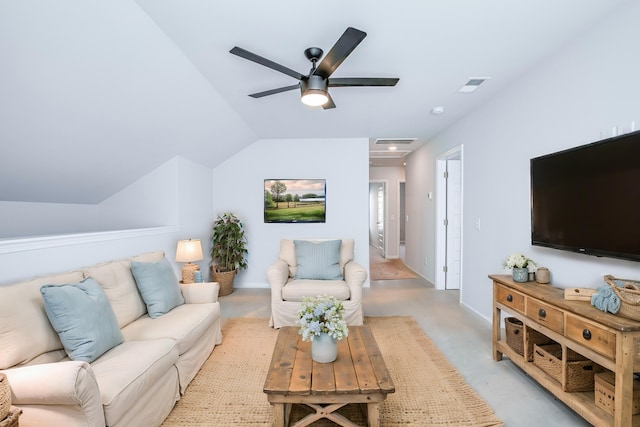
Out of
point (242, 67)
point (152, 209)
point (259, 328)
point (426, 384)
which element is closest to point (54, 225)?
point (152, 209)

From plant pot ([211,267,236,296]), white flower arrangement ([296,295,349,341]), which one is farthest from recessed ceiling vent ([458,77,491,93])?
plant pot ([211,267,236,296])

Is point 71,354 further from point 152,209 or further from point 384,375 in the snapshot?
point 152,209

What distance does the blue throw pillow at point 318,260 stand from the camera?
139 inches

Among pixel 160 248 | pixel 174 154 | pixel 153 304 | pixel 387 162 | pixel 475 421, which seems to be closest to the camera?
pixel 475 421

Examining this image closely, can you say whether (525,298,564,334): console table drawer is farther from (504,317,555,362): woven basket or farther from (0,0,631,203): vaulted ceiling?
(0,0,631,203): vaulted ceiling

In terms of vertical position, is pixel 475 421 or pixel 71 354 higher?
pixel 71 354

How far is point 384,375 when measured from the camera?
161cm

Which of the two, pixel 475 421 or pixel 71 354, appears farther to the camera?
pixel 475 421

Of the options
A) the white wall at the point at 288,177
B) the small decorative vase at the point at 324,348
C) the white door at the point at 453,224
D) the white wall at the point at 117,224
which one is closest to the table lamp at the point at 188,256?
the white wall at the point at 117,224

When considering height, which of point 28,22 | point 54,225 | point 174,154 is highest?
point 28,22

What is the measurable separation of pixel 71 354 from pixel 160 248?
188cm

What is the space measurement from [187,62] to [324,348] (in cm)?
240

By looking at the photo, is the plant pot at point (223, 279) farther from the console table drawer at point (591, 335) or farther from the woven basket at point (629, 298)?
the woven basket at point (629, 298)

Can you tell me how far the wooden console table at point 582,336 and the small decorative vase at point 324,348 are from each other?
4.54 feet
